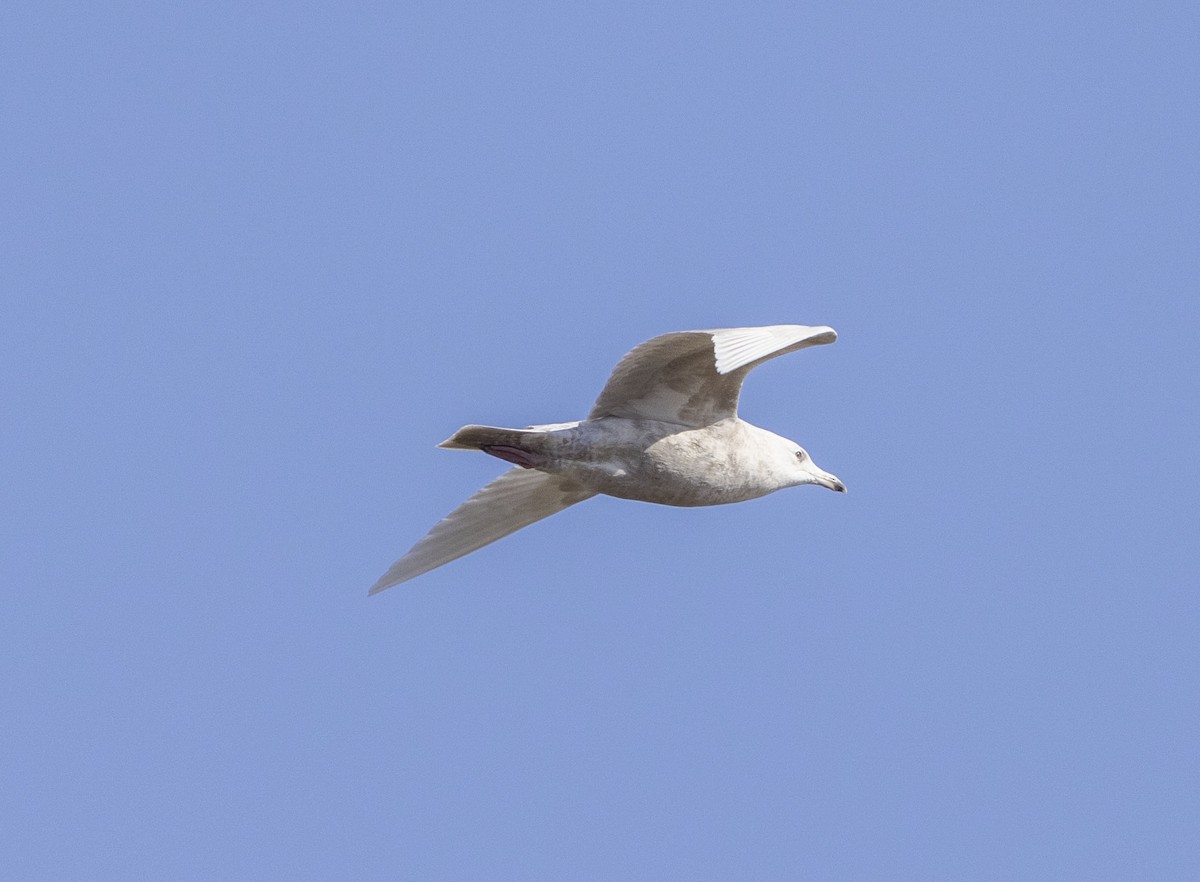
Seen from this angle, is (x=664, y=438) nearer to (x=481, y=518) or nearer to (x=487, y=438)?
(x=487, y=438)

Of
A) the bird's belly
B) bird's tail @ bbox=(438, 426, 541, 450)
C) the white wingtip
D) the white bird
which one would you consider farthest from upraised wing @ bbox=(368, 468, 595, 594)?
the white wingtip

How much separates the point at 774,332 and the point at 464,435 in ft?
8.93

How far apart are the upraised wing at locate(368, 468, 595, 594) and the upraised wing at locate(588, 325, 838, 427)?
148 cm

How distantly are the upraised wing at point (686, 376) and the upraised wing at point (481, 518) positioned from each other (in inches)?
58.1

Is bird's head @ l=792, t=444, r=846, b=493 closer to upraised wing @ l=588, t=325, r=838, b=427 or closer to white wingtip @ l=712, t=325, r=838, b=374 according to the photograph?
upraised wing @ l=588, t=325, r=838, b=427

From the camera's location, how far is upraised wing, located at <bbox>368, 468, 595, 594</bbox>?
17672mm

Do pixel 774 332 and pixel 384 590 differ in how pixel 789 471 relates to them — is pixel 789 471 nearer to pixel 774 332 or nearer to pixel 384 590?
pixel 774 332

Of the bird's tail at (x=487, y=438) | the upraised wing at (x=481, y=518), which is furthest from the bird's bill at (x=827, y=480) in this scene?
the bird's tail at (x=487, y=438)

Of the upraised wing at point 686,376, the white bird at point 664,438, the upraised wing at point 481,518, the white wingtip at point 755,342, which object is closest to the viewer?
the white wingtip at point 755,342

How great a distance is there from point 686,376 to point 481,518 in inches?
108

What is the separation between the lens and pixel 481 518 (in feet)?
58.4

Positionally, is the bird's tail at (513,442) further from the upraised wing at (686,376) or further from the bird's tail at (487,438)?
the upraised wing at (686,376)

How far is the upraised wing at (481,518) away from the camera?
17.7 m

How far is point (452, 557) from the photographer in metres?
17.9
